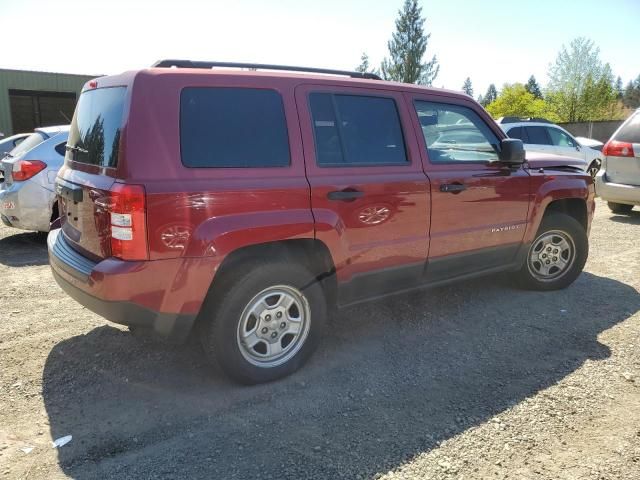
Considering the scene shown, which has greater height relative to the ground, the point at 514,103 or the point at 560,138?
the point at 514,103

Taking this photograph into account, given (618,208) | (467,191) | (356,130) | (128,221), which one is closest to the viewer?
(128,221)

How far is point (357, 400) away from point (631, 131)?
25.8 ft

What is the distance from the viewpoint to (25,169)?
629 centimetres

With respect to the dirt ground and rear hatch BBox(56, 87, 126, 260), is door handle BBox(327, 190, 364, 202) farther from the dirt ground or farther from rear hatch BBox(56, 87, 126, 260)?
rear hatch BBox(56, 87, 126, 260)

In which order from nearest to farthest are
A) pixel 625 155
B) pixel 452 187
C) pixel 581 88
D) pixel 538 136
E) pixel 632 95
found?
pixel 452 187, pixel 625 155, pixel 538 136, pixel 581 88, pixel 632 95

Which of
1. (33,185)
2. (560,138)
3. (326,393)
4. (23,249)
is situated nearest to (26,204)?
(33,185)

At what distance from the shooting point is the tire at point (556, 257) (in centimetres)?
495

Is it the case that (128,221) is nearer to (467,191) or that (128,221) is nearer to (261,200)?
(261,200)

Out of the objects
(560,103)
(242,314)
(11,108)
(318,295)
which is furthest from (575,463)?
(560,103)

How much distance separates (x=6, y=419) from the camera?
9.41 ft

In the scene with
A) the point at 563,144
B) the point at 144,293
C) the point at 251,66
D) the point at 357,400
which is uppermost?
the point at 251,66

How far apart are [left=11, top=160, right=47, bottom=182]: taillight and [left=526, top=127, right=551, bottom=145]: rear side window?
10143 millimetres

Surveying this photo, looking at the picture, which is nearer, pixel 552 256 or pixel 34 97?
pixel 552 256

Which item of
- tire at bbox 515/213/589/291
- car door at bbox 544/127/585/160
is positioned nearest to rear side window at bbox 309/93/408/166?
tire at bbox 515/213/589/291
